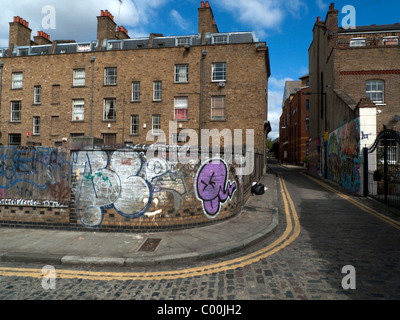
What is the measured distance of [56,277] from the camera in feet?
13.0

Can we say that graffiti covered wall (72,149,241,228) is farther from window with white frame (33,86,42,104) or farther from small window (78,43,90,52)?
small window (78,43,90,52)

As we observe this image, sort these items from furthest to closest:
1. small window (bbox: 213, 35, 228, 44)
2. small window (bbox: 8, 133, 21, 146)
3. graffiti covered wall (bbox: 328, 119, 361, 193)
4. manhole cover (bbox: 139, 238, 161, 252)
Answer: small window (bbox: 8, 133, 21, 146) < small window (bbox: 213, 35, 228, 44) < graffiti covered wall (bbox: 328, 119, 361, 193) < manhole cover (bbox: 139, 238, 161, 252)

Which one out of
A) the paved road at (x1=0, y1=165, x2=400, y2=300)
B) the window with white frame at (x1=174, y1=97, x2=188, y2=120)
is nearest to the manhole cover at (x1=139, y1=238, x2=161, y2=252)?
the paved road at (x1=0, y1=165, x2=400, y2=300)

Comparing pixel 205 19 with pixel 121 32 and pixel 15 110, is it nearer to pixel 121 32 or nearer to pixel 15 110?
pixel 121 32

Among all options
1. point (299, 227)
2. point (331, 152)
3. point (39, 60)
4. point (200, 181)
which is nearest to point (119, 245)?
point (200, 181)

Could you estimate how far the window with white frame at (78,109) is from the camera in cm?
2428

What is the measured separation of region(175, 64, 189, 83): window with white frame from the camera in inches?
910

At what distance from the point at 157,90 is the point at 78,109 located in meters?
8.20

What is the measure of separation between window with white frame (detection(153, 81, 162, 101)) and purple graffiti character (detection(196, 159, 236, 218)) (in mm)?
17884

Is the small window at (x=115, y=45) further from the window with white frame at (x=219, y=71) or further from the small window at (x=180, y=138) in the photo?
the small window at (x=180, y=138)

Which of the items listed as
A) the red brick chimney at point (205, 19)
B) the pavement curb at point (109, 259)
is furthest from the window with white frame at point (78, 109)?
the pavement curb at point (109, 259)

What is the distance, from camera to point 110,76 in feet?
78.9

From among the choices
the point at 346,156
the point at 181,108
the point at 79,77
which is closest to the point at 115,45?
the point at 79,77

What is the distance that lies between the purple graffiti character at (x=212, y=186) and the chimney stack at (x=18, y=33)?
1197 inches
